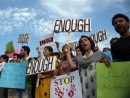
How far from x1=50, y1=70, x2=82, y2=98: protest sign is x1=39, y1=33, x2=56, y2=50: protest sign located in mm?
1182

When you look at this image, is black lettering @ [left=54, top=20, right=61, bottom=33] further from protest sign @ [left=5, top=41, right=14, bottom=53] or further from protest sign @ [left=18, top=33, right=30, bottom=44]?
protest sign @ [left=18, top=33, right=30, bottom=44]

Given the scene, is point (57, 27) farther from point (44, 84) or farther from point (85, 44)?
point (85, 44)

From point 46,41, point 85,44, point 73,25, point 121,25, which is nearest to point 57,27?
point 73,25

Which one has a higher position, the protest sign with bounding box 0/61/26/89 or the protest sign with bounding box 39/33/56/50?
the protest sign with bounding box 39/33/56/50


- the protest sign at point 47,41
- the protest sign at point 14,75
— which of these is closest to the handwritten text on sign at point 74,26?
the protest sign at point 47,41

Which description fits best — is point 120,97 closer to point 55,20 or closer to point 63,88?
point 63,88

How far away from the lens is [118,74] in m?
2.84

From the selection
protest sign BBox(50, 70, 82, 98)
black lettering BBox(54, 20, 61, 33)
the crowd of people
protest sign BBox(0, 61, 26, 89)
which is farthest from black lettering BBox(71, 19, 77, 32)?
protest sign BBox(0, 61, 26, 89)

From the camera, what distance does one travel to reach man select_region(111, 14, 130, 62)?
285 centimetres

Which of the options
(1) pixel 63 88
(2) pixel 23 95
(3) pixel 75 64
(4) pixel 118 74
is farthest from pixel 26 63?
(4) pixel 118 74

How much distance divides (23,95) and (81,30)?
1.89 metres

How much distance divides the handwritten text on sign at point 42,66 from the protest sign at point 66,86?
274 millimetres

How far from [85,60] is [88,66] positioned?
0.37ft

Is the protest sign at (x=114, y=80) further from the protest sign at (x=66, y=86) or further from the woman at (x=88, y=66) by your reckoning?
the protest sign at (x=66, y=86)
